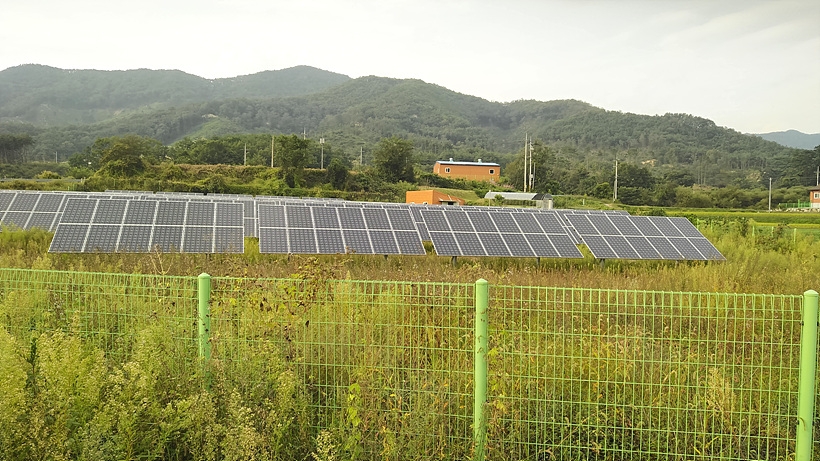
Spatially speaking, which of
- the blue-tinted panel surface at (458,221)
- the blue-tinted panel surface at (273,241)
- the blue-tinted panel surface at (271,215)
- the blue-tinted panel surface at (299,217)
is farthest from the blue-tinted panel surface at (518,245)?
the blue-tinted panel surface at (271,215)

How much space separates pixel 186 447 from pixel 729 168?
15761cm

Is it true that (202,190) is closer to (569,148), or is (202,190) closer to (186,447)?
(186,447)

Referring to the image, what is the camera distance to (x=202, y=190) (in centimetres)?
5494

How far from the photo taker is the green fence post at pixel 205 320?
5645 mm

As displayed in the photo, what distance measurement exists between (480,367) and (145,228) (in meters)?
13.6

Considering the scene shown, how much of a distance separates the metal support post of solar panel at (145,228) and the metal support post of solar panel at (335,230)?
93cm

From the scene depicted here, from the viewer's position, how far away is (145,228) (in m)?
16.2

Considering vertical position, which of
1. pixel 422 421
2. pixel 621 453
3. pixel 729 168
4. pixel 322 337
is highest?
pixel 729 168

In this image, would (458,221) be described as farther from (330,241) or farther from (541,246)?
(330,241)

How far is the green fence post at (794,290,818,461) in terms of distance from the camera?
4.94 metres

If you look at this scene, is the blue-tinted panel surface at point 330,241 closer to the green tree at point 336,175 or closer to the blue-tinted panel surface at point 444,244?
the blue-tinted panel surface at point 444,244

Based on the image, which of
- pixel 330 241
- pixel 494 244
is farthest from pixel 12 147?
pixel 494 244

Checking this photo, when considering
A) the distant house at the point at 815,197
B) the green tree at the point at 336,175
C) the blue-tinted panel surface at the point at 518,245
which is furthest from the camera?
the distant house at the point at 815,197

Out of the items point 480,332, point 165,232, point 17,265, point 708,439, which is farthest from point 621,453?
point 165,232
